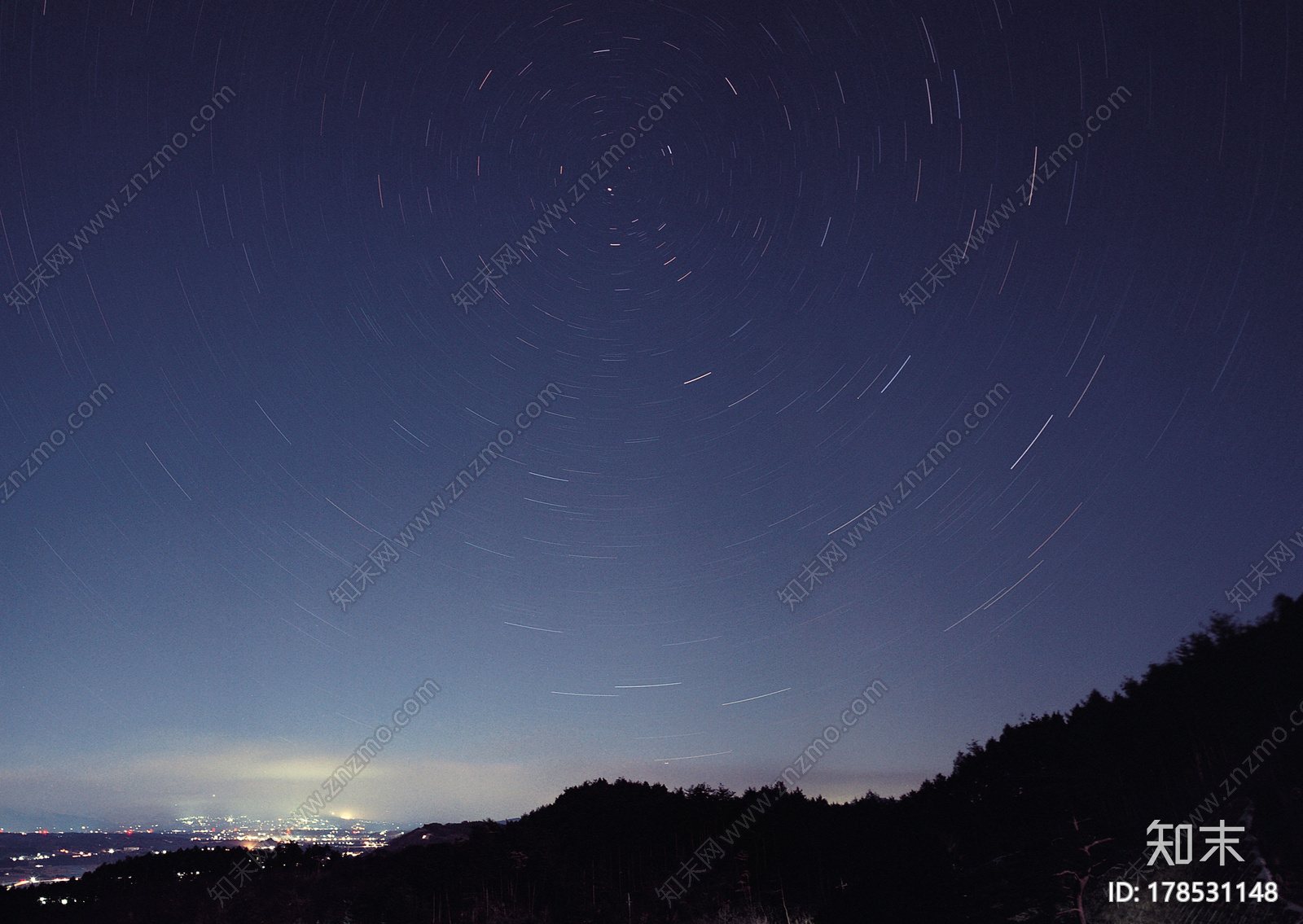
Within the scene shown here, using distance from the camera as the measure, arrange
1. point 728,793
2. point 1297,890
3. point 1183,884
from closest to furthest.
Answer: point 1297,890, point 1183,884, point 728,793

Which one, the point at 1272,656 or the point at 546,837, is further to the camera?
the point at 546,837

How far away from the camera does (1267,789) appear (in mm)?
26312

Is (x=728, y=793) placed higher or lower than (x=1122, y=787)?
higher

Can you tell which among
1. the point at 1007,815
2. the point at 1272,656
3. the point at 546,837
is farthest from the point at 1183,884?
the point at 546,837

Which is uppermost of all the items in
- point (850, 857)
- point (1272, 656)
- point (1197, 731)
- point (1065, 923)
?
point (1272, 656)

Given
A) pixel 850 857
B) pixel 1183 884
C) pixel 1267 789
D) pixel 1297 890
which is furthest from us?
pixel 850 857

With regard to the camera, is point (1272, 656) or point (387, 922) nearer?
point (1272, 656)

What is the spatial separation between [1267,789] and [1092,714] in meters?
9.69

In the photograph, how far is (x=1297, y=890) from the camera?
21781mm

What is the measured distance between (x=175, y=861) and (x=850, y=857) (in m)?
37.8

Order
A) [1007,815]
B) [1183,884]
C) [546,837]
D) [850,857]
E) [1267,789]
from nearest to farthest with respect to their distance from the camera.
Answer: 1. [1183,884]
2. [1267,789]
3. [1007,815]
4. [850,857]
5. [546,837]

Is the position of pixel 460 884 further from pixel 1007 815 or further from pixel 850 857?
pixel 1007 815

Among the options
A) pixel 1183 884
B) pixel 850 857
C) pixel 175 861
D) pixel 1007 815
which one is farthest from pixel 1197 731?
pixel 175 861

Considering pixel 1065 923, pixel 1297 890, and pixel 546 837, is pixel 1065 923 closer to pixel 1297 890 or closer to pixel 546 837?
pixel 1297 890
